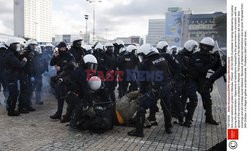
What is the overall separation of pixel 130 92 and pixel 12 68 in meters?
3.16

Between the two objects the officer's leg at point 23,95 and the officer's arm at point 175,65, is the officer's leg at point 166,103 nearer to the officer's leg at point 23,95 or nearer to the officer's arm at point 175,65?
the officer's arm at point 175,65

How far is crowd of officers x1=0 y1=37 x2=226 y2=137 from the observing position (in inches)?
199

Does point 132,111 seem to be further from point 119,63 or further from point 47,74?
point 47,74

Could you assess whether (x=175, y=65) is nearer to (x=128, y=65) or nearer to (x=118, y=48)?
(x=128, y=65)

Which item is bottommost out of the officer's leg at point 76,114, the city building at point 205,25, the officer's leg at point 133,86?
the officer's leg at point 76,114

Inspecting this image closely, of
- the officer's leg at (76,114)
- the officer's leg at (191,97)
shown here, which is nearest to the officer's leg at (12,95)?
the officer's leg at (76,114)

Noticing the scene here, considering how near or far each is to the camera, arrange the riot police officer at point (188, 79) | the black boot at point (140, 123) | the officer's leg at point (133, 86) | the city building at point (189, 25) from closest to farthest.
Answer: the city building at point (189, 25) < the black boot at point (140, 123) < the riot police officer at point (188, 79) < the officer's leg at point (133, 86)

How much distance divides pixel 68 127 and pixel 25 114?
1.81m

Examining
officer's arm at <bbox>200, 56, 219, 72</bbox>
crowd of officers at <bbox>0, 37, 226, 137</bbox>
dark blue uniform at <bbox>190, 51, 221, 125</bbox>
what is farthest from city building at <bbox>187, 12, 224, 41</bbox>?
officer's arm at <bbox>200, 56, 219, 72</bbox>

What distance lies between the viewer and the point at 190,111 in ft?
19.3

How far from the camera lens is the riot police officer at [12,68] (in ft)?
20.3

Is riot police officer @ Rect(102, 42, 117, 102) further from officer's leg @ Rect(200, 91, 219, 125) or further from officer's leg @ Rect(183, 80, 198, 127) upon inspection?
officer's leg @ Rect(200, 91, 219, 125)

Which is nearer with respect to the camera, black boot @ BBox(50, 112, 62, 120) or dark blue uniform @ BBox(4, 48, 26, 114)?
dark blue uniform @ BBox(4, 48, 26, 114)

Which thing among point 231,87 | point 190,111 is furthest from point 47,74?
point 231,87
